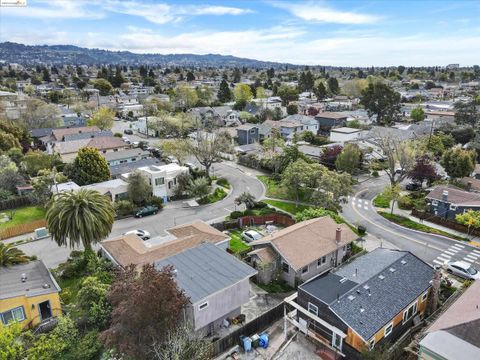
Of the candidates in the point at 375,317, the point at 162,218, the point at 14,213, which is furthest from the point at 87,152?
→ the point at 375,317

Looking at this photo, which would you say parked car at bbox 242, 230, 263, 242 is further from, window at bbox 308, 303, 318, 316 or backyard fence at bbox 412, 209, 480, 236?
backyard fence at bbox 412, 209, 480, 236

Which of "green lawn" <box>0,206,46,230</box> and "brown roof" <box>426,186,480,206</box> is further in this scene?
"green lawn" <box>0,206,46,230</box>

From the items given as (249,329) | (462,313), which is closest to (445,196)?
(462,313)

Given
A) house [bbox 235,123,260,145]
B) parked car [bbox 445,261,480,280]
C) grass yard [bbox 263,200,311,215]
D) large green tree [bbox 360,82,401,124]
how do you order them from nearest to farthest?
parked car [bbox 445,261,480,280] → grass yard [bbox 263,200,311,215] → house [bbox 235,123,260,145] → large green tree [bbox 360,82,401,124]

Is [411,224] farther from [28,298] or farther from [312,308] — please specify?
[28,298]

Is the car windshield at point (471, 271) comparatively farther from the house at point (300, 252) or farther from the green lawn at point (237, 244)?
the green lawn at point (237, 244)

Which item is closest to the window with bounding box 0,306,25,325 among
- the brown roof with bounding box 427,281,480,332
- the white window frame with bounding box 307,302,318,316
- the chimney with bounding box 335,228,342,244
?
the white window frame with bounding box 307,302,318,316

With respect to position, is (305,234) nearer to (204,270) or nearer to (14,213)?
(204,270)
